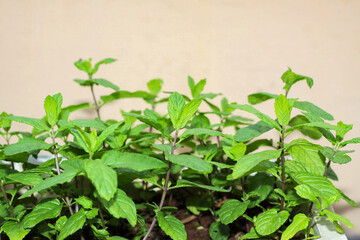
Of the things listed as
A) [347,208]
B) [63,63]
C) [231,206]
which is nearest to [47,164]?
[231,206]

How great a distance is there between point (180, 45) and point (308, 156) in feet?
3.49

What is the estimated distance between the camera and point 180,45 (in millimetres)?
1705

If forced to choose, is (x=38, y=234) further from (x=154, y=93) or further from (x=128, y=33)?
(x=128, y=33)

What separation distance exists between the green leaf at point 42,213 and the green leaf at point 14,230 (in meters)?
0.01

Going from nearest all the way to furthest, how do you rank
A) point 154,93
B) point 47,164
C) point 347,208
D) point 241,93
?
point 47,164
point 154,93
point 347,208
point 241,93

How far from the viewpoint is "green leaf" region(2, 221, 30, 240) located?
2.42 feet

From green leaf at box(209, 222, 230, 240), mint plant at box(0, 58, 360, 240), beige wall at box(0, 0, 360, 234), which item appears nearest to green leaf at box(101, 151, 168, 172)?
mint plant at box(0, 58, 360, 240)

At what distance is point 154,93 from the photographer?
1199mm

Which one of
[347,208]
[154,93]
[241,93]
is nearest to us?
[154,93]

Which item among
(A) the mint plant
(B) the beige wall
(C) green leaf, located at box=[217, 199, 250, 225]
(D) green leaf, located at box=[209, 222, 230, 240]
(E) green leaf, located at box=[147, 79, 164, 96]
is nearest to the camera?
(A) the mint plant

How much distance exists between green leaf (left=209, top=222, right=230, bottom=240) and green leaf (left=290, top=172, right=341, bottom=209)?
0.28m

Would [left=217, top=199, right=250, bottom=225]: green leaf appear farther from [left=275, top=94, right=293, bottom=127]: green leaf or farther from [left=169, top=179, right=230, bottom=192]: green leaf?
Result: [left=275, top=94, right=293, bottom=127]: green leaf

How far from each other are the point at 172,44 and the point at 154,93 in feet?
1.85

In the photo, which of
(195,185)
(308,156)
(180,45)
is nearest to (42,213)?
(195,185)
